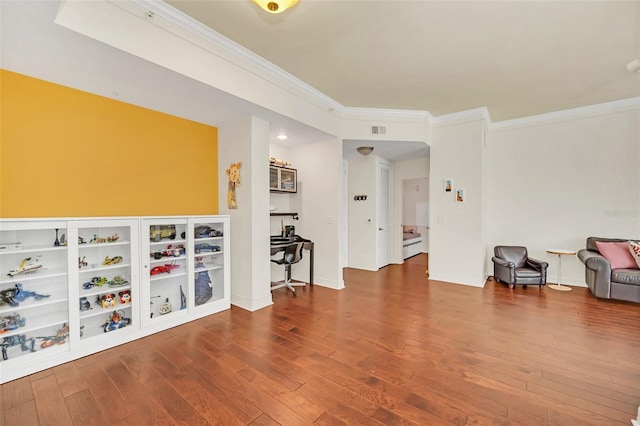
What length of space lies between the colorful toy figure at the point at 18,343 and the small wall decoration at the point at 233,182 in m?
2.31

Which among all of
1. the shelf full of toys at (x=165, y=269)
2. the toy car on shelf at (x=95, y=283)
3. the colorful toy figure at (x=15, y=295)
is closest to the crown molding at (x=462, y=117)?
the shelf full of toys at (x=165, y=269)

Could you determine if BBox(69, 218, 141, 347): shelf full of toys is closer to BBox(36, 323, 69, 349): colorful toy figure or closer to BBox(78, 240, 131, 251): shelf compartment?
BBox(78, 240, 131, 251): shelf compartment

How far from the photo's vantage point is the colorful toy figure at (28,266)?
233 cm

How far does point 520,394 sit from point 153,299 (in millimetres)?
3704

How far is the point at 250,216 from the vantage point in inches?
141

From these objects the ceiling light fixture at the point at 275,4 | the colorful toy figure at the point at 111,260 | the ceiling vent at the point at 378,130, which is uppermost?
the ceiling light fixture at the point at 275,4

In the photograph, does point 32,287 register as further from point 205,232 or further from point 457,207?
point 457,207

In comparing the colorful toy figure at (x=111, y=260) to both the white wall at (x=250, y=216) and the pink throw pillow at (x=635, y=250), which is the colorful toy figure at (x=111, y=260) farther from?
the pink throw pillow at (x=635, y=250)

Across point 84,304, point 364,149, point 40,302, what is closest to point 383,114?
point 364,149

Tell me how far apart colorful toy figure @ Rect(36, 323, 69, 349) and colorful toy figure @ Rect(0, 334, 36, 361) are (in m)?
0.07

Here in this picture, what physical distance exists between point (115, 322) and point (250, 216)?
5.93ft

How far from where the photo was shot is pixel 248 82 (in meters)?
3.02

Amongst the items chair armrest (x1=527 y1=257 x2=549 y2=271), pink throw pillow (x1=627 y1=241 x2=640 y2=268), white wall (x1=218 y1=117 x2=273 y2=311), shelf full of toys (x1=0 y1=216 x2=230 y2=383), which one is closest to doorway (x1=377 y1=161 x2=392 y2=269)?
chair armrest (x1=527 y1=257 x2=549 y2=271)

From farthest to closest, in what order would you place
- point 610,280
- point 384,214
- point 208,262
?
point 384,214, point 610,280, point 208,262
